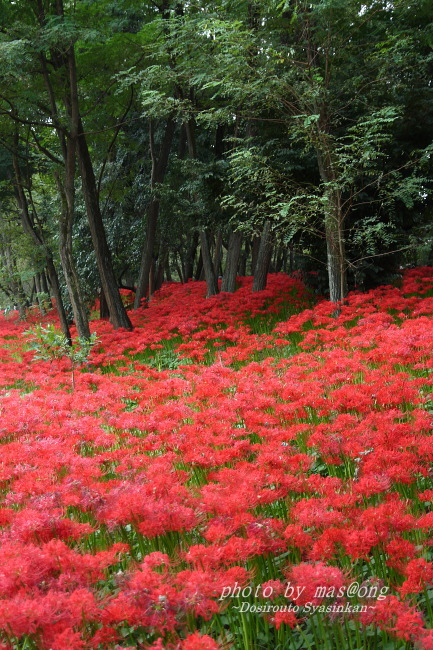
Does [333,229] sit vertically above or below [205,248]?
below

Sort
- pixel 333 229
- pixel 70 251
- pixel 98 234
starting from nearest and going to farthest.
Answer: pixel 333 229
pixel 70 251
pixel 98 234

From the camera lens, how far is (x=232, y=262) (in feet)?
48.7

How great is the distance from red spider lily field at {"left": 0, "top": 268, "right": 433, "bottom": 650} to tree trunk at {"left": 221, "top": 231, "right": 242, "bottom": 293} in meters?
8.13

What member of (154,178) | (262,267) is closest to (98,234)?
(154,178)

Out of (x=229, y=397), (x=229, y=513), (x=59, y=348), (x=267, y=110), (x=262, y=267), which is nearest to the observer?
(x=229, y=513)

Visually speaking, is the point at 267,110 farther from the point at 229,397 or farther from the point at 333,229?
the point at 229,397

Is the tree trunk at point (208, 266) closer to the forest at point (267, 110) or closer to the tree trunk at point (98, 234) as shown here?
the forest at point (267, 110)

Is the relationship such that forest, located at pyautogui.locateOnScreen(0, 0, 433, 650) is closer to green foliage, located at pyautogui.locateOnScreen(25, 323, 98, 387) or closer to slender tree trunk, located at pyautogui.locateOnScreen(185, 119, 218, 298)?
green foliage, located at pyautogui.locateOnScreen(25, 323, 98, 387)

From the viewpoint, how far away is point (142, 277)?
15734 mm

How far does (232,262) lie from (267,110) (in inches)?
175

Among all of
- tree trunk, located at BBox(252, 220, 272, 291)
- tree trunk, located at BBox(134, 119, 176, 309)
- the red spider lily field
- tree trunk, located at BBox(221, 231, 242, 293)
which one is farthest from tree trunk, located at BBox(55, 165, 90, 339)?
tree trunk, located at BBox(221, 231, 242, 293)

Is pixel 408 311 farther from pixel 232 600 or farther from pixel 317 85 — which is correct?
pixel 232 600

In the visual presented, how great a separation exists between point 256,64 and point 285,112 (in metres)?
1.50

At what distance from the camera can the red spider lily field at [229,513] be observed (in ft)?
7.51
